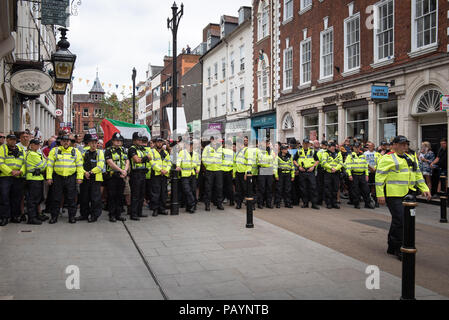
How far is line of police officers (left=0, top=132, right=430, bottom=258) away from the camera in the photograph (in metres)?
6.55

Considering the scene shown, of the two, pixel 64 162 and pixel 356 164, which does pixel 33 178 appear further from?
pixel 356 164

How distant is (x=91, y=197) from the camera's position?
30.9 ft

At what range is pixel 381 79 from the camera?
1586 cm

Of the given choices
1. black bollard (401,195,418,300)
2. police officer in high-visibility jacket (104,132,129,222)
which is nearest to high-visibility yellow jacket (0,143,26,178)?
police officer in high-visibility jacket (104,132,129,222)

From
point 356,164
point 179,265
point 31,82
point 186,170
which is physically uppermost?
point 31,82

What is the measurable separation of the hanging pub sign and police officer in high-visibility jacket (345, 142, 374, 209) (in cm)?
966

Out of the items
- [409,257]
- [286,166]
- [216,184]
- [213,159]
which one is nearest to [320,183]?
[286,166]

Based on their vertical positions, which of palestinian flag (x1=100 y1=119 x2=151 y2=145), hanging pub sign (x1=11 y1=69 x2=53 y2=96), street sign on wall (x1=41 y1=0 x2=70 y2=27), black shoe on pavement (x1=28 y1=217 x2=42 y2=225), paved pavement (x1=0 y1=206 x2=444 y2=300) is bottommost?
paved pavement (x1=0 y1=206 x2=444 y2=300)

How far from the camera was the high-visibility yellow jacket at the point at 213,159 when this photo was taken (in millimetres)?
11344

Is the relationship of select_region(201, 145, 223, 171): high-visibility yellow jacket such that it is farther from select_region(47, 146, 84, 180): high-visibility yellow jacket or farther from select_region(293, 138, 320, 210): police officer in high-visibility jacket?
select_region(47, 146, 84, 180): high-visibility yellow jacket

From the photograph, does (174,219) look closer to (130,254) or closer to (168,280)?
(130,254)

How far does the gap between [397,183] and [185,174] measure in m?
5.94

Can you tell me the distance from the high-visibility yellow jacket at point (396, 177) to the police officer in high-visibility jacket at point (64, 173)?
21.2 ft
